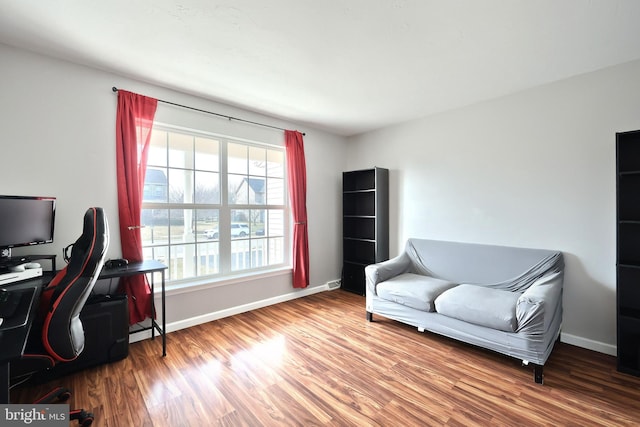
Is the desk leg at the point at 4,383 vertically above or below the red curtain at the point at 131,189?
below

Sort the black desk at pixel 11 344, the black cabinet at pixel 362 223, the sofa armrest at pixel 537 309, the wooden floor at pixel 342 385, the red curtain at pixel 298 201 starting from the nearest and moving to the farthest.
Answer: the black desk at pixel 11 344 < the wooden floor at pixel 342 385 < the sofa armrest at pixel 537 309 < the red curtain at pixel 298 201 < the black cabinet at pixel 362 223

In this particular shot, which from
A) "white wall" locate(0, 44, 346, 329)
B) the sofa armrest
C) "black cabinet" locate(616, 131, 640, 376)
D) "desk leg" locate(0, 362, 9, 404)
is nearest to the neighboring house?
"white wall" locate(0, 44, 346, 329)

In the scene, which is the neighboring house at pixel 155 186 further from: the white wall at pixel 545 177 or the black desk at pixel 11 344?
the white wall at pixel 545 177

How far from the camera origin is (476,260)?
2988 mm

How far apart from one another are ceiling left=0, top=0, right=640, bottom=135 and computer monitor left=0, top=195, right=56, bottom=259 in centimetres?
119

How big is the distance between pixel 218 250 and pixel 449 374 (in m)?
2.62

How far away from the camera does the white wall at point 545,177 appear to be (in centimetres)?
240

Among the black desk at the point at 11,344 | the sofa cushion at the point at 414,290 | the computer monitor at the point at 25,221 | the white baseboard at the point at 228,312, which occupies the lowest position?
the white baseboard at the point at 228,312

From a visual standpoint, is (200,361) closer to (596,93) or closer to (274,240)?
(274,240)

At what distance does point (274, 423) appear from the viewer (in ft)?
5.29

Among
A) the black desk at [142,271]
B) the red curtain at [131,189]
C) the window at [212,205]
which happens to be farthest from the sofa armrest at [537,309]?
the red curtain at [131,189]

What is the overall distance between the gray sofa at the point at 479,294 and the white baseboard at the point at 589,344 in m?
0.16

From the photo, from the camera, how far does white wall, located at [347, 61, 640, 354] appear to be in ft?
7.86

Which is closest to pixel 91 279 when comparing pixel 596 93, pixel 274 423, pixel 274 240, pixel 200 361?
pixel 200 361
